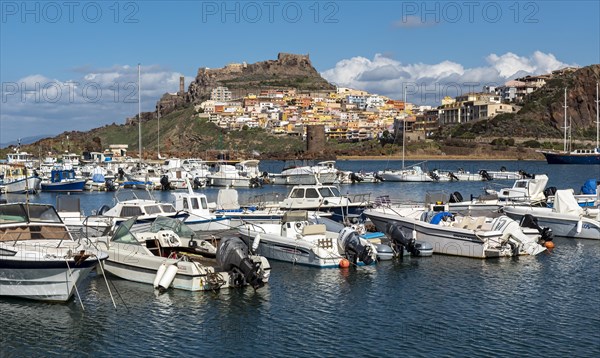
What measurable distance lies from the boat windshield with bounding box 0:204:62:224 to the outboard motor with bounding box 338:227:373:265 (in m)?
8.96

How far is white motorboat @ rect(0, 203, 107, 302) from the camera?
59.8 ft

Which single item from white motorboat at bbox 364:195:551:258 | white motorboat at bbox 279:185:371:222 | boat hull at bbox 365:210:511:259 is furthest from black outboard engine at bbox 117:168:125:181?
boat hull at bbox 365:210:511:259

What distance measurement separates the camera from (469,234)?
2620 cm

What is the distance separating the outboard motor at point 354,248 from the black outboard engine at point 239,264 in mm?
4537

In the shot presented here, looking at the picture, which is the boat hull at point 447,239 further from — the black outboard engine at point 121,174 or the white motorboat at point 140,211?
the black outboard engine at point 121,174

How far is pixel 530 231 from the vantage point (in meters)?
28.5

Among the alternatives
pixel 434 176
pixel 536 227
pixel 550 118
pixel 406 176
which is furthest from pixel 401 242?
pixel 550 118

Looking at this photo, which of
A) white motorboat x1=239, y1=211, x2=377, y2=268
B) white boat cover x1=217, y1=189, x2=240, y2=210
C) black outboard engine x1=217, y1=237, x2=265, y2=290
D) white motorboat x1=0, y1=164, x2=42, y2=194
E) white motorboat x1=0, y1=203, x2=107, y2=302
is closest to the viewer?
white motorboat x1=0, y1=203, x2=107, y2=302

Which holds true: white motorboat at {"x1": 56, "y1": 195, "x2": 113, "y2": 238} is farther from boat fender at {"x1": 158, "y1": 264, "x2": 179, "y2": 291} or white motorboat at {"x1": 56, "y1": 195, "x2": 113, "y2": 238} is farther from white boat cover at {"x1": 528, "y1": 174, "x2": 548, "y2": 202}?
white boat cover at {"x1": 528, "y1": 174, "x2": 548, "y2": 202}

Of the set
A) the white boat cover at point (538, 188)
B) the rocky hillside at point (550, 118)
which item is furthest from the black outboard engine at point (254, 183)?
the rocky hillside at point (550, 118)

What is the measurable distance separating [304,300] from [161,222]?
580 centimetres

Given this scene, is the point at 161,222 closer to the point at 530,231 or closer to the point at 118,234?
the point at 118,234

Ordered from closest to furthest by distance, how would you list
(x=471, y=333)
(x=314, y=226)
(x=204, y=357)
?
(x=204, y=357) → (x=471, y=333) → (x=314, y=226)

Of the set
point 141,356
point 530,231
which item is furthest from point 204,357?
point 530,231
